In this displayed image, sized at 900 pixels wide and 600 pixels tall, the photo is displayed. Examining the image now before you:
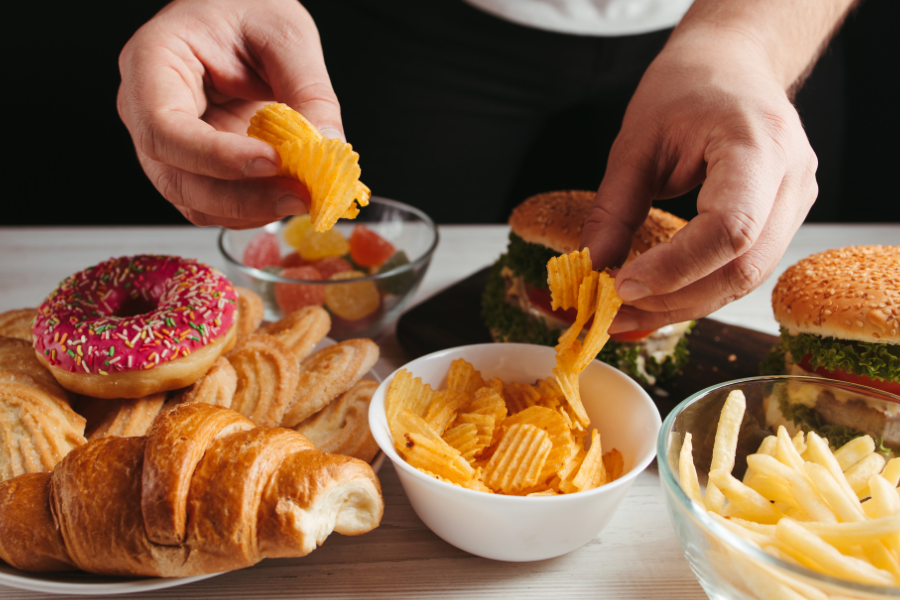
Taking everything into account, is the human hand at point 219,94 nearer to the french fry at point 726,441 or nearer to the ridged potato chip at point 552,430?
the ridged potato chip at point 552,430

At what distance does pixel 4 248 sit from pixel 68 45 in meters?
1.62

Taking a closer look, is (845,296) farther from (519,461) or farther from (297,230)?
(297,230)

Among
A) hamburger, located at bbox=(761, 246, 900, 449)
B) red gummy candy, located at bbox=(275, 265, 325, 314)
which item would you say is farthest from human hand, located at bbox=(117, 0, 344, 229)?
hamburger, located at bbox=(761, 246, 900, 449)

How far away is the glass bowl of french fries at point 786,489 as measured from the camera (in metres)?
0.86

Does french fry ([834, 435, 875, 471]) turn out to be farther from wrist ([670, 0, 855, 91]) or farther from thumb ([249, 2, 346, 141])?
thumb ([249, 2, 346, 141])

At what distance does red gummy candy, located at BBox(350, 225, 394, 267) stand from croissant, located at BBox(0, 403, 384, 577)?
1.25 meters

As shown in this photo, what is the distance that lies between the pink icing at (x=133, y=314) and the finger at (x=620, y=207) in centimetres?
97

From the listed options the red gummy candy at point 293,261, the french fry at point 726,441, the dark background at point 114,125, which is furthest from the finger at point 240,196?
the dark background at point 114,125

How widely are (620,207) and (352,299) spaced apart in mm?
940

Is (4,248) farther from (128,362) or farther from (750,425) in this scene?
(750,425)

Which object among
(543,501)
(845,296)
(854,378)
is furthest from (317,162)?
(854,378)

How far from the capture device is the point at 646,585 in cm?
123

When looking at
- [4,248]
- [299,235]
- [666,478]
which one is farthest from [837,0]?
[4,248]

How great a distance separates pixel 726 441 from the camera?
3.86 ft
